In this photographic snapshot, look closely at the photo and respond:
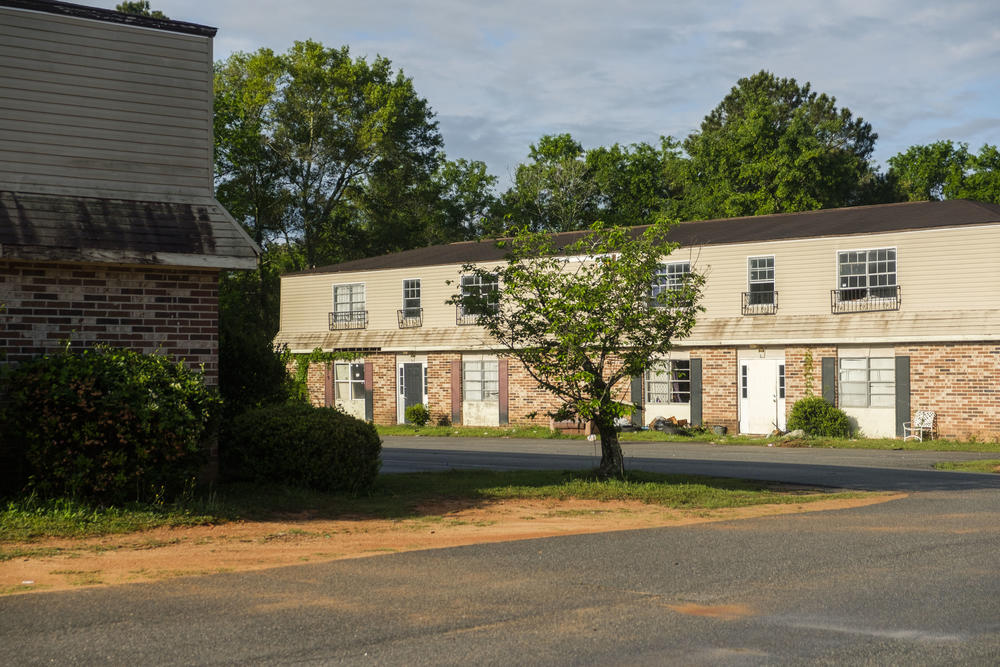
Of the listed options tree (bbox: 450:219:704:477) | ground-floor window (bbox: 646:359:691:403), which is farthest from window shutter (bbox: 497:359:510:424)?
tree (bbox: 450:219:704:477)

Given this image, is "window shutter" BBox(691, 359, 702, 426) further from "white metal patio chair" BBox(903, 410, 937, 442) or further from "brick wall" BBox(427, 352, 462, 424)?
"brick wall" BBox(427, 352, 462, 424)

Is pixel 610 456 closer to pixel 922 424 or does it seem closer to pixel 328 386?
pixel 922 424

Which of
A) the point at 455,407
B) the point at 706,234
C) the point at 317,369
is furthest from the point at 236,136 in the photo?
the point at 706,234

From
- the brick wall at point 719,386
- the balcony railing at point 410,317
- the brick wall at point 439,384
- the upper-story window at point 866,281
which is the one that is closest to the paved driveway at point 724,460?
the brick wall at point 719,386

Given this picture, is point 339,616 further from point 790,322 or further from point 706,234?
point 706,234

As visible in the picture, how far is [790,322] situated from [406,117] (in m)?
31.2

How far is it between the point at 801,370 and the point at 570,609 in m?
25.2

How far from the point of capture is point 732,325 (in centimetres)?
3328

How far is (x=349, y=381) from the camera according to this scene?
4162 cm

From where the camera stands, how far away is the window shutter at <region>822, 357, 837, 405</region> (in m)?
31.5

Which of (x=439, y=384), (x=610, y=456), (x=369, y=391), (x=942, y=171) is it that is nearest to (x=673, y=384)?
(x=439, y=384)

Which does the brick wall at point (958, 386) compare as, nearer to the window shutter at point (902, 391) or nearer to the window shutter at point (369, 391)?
the window shutter at point (902, 391)

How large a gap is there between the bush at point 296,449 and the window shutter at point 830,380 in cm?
2018

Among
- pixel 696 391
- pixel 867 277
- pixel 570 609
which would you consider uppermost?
pixel 867 277
